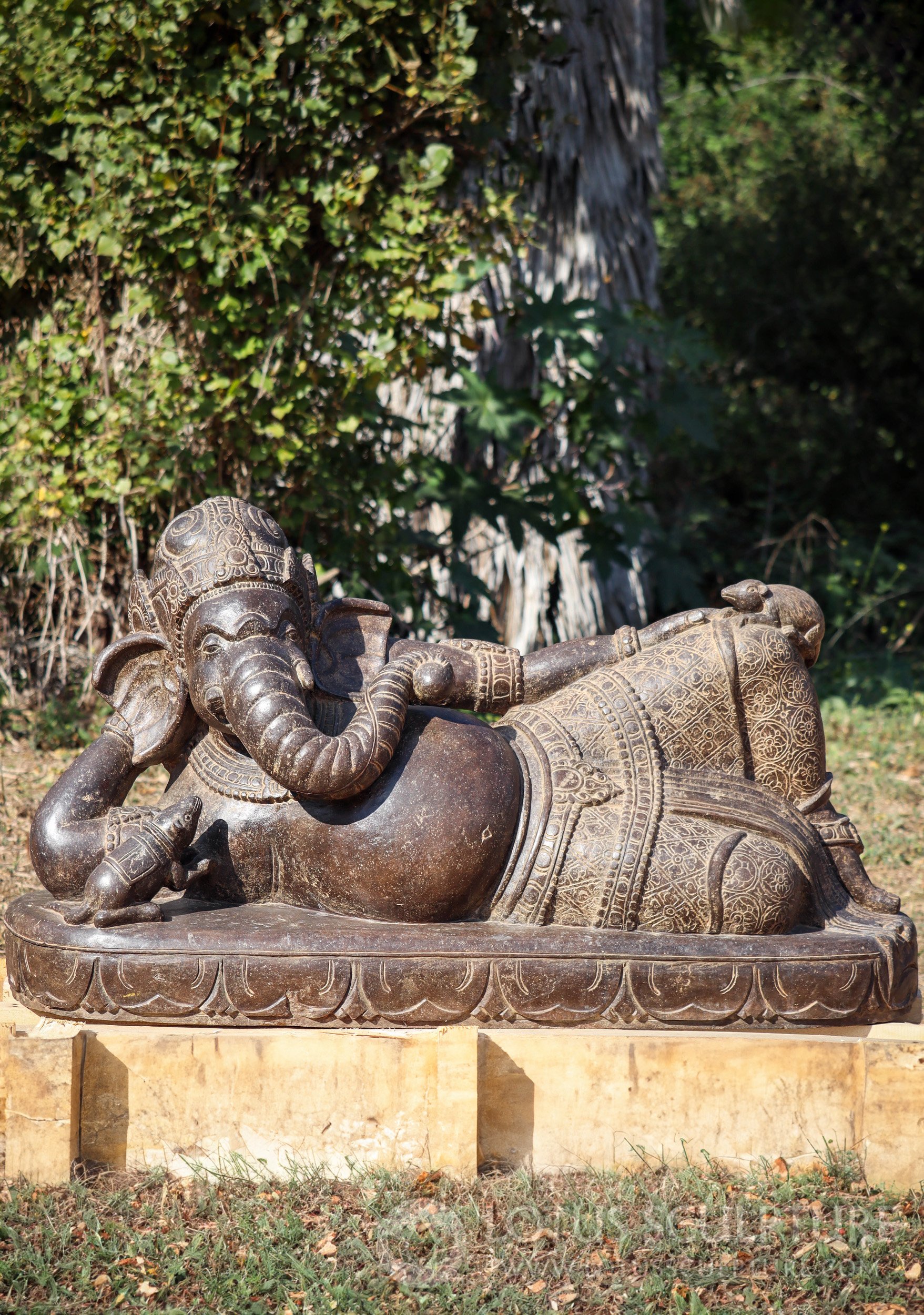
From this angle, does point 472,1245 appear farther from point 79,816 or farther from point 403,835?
point 79,816

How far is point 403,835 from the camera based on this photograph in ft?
10.1

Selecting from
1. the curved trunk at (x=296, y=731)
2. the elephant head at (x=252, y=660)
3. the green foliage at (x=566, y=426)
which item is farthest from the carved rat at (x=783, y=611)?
the green foliage at (x=566, y=426)

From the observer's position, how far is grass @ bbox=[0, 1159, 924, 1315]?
2645 mm

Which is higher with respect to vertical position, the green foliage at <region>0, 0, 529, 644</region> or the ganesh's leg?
the green foliage at <region>0, 0, 529, 644</region>

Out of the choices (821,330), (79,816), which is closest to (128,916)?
(79,816)

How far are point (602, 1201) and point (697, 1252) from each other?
255mm

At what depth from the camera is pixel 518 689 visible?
3510mm

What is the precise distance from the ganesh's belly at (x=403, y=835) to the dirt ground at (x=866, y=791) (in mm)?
1807

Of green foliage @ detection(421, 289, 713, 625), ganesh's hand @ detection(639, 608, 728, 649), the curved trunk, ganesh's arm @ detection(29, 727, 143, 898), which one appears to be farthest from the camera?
green foliage @ detection(421, 289, 713, 625)

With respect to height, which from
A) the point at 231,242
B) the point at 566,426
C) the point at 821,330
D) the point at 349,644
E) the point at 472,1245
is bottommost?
the point at 472,1245

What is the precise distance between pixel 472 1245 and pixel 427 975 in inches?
23.4

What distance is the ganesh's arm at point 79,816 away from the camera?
324 cm

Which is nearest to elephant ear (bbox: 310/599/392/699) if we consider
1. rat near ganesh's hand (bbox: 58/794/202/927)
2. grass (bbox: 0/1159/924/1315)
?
rat near ganesh's hand (bbox: 58/794/202/927)

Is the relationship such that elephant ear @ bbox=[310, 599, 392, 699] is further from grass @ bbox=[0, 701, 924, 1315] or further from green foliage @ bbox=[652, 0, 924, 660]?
green foliage @ bbox=[652, 0, 924, 660]
